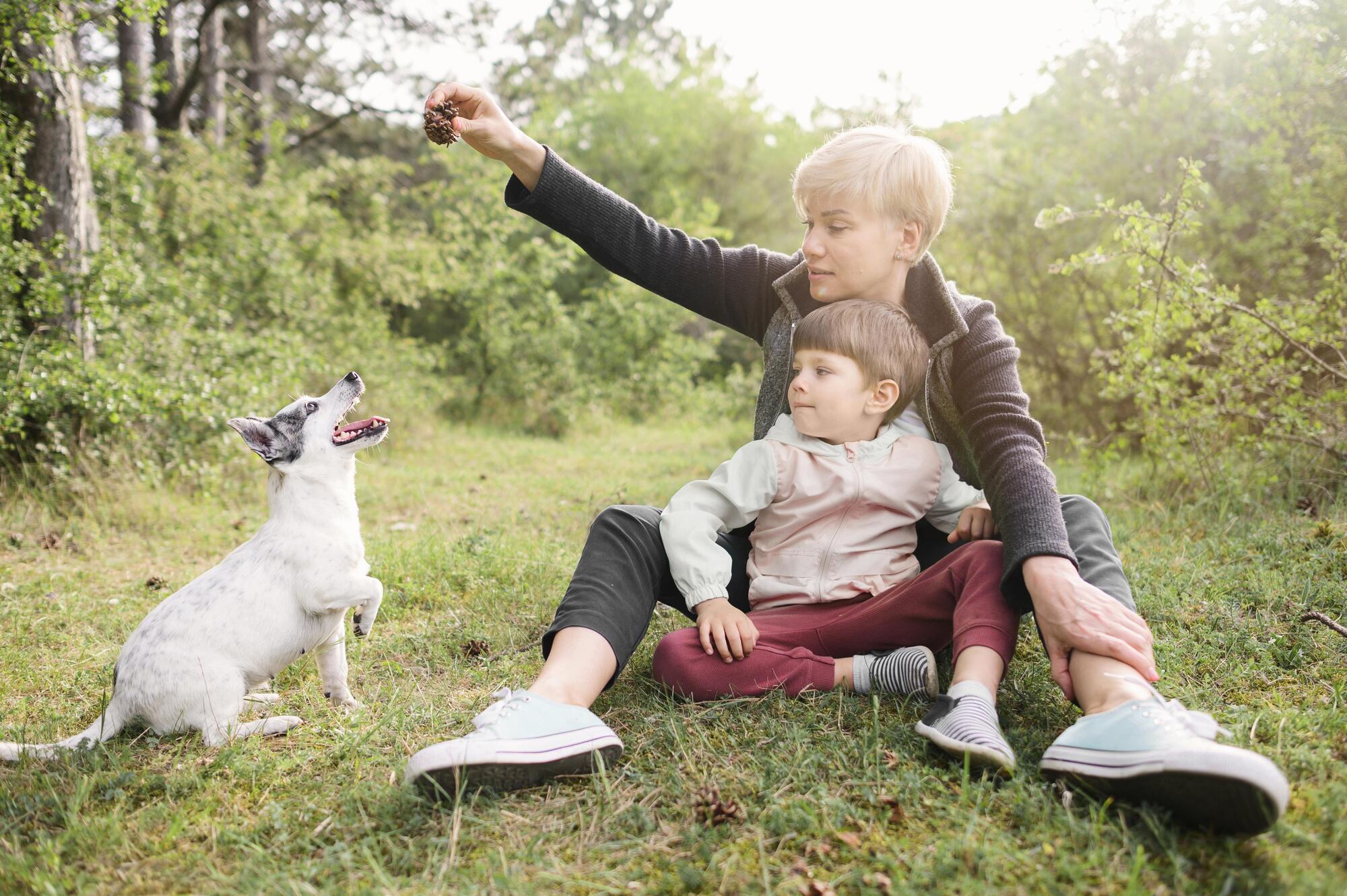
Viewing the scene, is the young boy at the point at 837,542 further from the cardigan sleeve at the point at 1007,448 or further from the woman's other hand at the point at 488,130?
the woman's other hand at the point at 488,130

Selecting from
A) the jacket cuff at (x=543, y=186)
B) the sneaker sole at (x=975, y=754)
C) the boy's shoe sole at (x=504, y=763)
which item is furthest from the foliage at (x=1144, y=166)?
the boy's shoe sole at (x=504, y=763)

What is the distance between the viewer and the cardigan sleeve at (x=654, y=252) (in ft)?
8.43

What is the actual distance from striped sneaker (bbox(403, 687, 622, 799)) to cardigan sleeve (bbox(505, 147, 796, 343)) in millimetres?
1287

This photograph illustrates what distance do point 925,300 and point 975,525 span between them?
674 millimetres

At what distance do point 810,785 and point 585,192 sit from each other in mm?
1730

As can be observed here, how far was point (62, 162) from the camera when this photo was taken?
16.1ft

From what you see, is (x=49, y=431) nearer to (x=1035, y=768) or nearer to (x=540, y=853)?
(x=540, y=853)

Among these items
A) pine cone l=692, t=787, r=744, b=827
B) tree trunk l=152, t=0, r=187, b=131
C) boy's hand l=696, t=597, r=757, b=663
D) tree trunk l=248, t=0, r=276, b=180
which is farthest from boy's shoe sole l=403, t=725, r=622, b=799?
tree trunk l=248, t=0, r=276, b=180

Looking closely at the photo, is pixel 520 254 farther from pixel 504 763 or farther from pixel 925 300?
pixel 504 763

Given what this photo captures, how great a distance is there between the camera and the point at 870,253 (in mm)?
2459

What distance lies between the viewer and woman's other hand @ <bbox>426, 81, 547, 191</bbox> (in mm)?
2439

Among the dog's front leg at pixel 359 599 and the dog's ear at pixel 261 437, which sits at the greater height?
the dog's ear at pixel 261 437

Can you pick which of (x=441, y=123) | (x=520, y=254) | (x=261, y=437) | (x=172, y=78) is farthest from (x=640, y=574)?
(x=520, y=254)

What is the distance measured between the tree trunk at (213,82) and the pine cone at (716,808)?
364 inches
